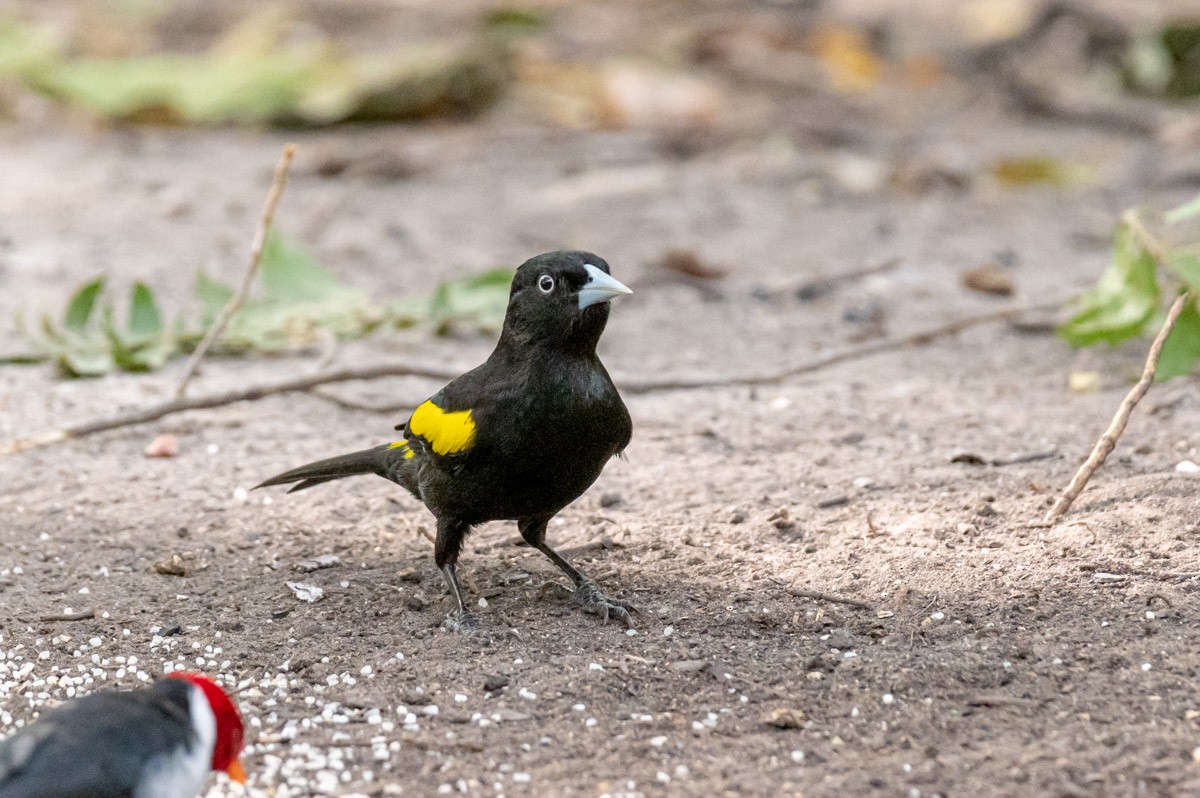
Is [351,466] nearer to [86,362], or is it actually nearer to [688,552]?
[688,552]

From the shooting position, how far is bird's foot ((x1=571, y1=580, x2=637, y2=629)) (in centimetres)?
349

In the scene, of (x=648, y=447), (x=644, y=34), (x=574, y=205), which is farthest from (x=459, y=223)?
(x=644, y=34)

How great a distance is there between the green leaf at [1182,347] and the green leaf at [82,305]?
396 cm

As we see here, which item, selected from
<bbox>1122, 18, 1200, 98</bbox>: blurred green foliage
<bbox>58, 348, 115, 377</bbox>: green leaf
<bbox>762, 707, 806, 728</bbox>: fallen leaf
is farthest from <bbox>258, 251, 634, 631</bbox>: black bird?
<bbox>1122, 18, 1200, 98</bbox>: blurred green foliage

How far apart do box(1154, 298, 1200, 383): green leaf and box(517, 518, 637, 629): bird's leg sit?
2.01m

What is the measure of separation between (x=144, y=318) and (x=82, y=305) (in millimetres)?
269

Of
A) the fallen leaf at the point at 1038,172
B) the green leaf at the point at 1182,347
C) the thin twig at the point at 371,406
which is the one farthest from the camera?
the fallen leaf at the point at 1038,172

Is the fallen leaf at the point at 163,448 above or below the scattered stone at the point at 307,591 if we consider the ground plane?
below

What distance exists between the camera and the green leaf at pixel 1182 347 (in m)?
4.33

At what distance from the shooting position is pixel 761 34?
11.8 m

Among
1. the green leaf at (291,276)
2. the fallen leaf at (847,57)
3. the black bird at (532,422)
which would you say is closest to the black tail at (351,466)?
the black bird at (532,422)

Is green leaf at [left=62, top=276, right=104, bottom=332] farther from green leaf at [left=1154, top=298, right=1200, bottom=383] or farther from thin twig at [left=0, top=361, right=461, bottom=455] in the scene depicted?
green leaf at [left=1154, top=298, right=1200, bottom=383]

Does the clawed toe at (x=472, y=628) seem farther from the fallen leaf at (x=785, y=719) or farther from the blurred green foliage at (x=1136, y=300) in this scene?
the blurred green foliage at (x=1136, y=300)

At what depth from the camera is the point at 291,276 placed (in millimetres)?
5883
